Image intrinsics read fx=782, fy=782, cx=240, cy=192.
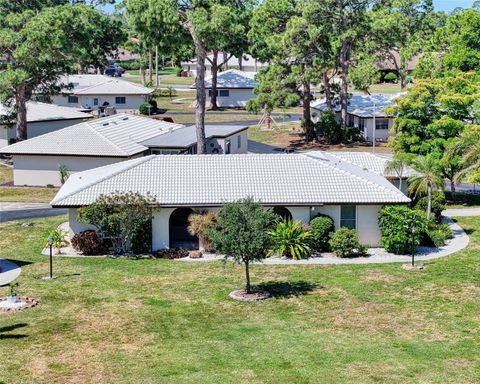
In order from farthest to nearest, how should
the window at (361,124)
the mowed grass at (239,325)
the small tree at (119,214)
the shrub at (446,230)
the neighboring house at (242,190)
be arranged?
the window at (361,124)
the shrub at (446,230)
the neighboring house at (242,190)
the small tree at (119,214)
the mowed grass at (239,325)

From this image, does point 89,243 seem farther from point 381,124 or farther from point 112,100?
point 112,100

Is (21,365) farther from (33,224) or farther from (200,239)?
(33,224)

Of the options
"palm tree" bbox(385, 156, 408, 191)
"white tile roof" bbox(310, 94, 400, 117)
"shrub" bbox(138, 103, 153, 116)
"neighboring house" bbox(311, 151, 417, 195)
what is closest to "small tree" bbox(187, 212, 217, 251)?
"palm tree" bbox(385, 156, 408, 191)

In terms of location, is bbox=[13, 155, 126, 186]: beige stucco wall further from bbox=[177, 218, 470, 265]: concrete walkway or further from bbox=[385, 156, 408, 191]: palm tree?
bbox=[385, 156, 408, 191]: palm tree

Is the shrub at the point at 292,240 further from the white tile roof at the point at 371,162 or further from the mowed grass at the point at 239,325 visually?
the white tile roof at the point at 371,162

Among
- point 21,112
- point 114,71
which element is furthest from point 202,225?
point 114,71

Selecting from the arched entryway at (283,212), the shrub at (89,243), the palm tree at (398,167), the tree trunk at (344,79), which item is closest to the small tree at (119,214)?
the shrub at (89,243)
